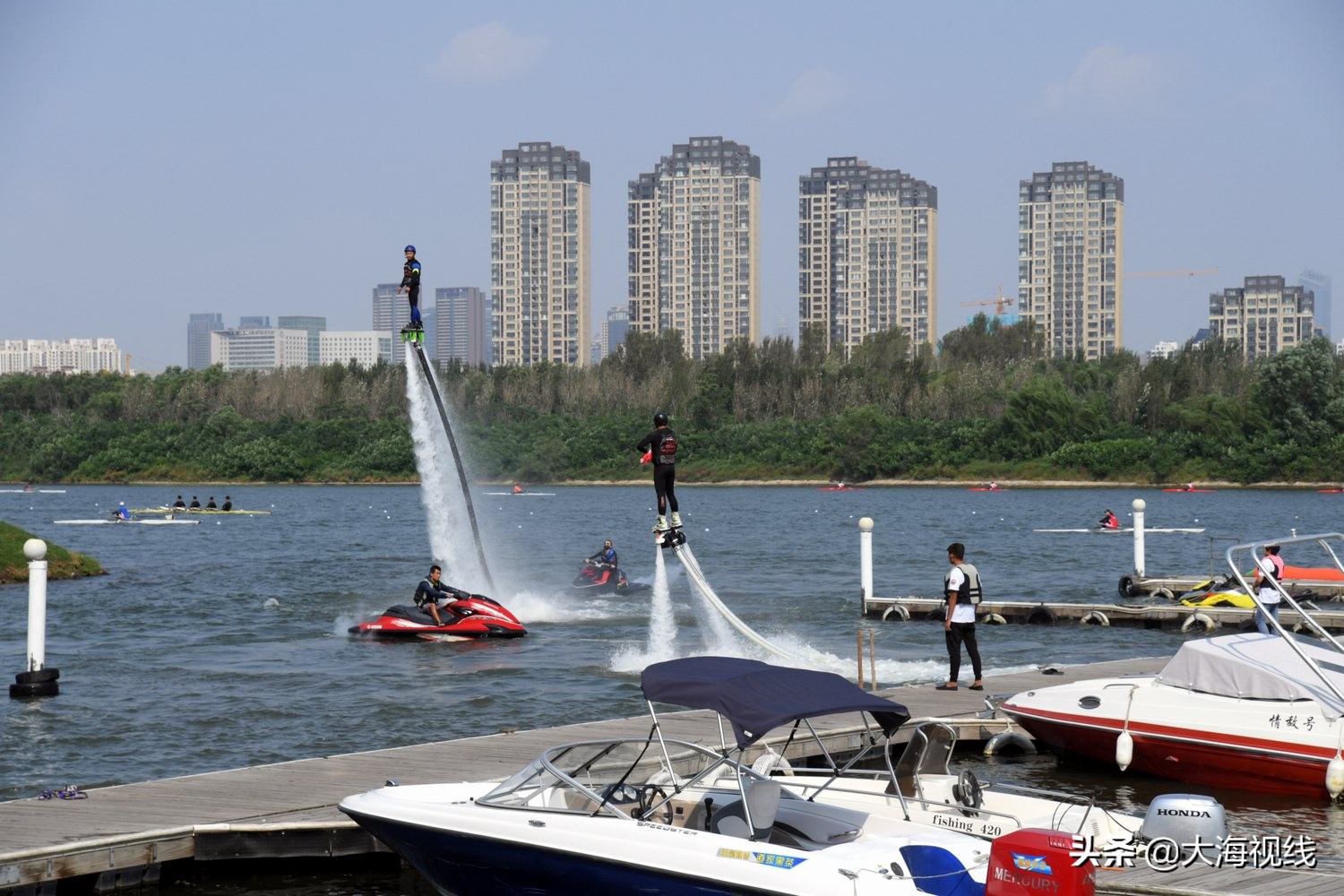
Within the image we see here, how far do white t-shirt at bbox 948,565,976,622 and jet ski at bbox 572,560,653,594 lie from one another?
22.9 m

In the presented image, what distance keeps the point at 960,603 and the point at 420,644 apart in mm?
16042

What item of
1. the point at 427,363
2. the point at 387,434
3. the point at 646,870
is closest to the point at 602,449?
the point at 387,434

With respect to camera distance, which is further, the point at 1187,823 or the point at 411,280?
the point at 411,280

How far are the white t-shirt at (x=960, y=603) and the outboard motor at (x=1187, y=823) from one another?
773 cm

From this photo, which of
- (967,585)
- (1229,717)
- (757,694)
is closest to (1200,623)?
(967,585)

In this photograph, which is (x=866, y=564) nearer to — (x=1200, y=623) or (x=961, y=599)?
(x=1200, y=623)

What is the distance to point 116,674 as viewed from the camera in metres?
29.1

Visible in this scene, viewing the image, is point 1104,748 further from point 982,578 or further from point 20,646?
point 982,578

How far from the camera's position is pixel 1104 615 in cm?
3481

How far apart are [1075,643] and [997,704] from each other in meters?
12.8

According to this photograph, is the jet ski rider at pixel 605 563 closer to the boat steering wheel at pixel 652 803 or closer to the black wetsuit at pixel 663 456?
the black wetsuit at pixel 663 456

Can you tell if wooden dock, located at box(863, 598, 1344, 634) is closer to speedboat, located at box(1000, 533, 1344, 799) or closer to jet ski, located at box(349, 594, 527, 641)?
jet ski, located at box(349, 594, 527, 641)

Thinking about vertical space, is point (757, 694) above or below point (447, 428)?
below

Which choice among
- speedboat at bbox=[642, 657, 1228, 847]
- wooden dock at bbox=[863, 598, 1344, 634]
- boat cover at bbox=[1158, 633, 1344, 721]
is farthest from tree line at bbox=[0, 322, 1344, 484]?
speedboat at bbox=[642, 657, 1228, 847]
